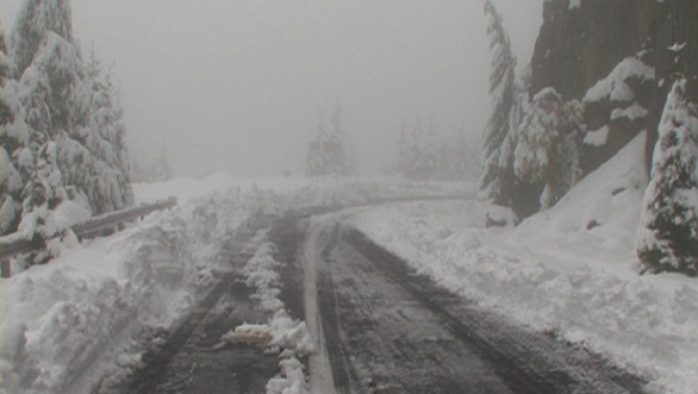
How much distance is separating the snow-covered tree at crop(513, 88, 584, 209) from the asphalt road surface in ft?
35.1

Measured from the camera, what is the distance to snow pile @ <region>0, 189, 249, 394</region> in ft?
18.1

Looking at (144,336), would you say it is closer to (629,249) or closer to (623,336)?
(623,336)

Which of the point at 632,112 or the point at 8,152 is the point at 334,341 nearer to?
the point at 8,152

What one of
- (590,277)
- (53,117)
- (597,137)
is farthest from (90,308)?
(597,137)

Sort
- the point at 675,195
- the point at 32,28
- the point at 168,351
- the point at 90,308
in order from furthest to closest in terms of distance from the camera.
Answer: the point at 32,28
the point at 675,195
the point at 168,351
the point at 90,308

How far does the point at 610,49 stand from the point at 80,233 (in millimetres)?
17635

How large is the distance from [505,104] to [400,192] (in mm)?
28899

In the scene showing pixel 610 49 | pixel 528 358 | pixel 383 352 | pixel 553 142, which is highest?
pixel 610 49

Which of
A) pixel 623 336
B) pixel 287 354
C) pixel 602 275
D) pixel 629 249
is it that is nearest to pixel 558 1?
pixel 629 249

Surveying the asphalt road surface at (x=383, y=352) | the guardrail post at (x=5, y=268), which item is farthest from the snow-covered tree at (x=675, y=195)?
the guardrail post at (x=5, y=268)

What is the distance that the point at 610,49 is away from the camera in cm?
1991

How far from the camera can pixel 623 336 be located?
7.74 m

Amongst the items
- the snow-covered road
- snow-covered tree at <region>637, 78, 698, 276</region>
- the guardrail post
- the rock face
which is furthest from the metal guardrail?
the rock face

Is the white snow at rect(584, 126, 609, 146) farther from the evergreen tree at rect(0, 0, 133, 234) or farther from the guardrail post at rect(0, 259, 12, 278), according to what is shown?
the guardrail post at rect(0, 259, 12, 278)
